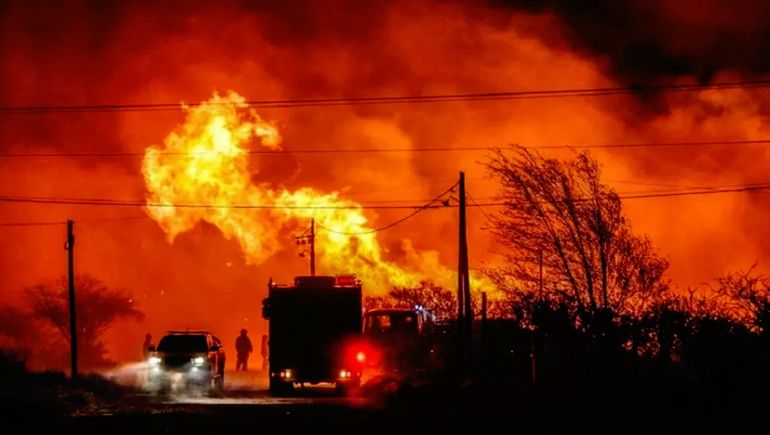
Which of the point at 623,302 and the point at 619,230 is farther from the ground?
the point at 619,230

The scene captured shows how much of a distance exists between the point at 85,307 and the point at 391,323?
49.4 m

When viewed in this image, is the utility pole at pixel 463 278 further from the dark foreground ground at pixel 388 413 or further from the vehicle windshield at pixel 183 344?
the vehicle windshield at pixel 183 344

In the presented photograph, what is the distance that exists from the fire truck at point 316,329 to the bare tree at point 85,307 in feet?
182

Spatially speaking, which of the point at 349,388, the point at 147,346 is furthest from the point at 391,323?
the point at 349,388

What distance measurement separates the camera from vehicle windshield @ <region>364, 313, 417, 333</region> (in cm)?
4547

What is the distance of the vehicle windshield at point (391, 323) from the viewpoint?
45.5 meters

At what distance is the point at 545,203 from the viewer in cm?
3825

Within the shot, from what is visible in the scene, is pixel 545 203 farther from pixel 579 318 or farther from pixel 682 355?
pixel 682 355

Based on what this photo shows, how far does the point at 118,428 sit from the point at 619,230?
1965 cm

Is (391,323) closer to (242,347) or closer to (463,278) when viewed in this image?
(463,278)

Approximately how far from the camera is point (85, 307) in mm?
89250

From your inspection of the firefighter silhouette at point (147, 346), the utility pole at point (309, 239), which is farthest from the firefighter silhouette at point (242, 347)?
the utility pole at point (309, 239)


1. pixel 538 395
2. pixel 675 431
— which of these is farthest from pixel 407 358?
pixel 675 431

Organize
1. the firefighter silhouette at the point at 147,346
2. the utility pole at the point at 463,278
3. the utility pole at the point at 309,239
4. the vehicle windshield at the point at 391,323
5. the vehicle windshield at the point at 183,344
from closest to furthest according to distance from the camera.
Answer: the vehicle windshield at the point at 183,344 → the firefighter silhouette at the point at 147,346 → the utility pole at the point at 463,278 → the vehicle windshield at the point at 391,323 → the utility pole at the point at 309,239
